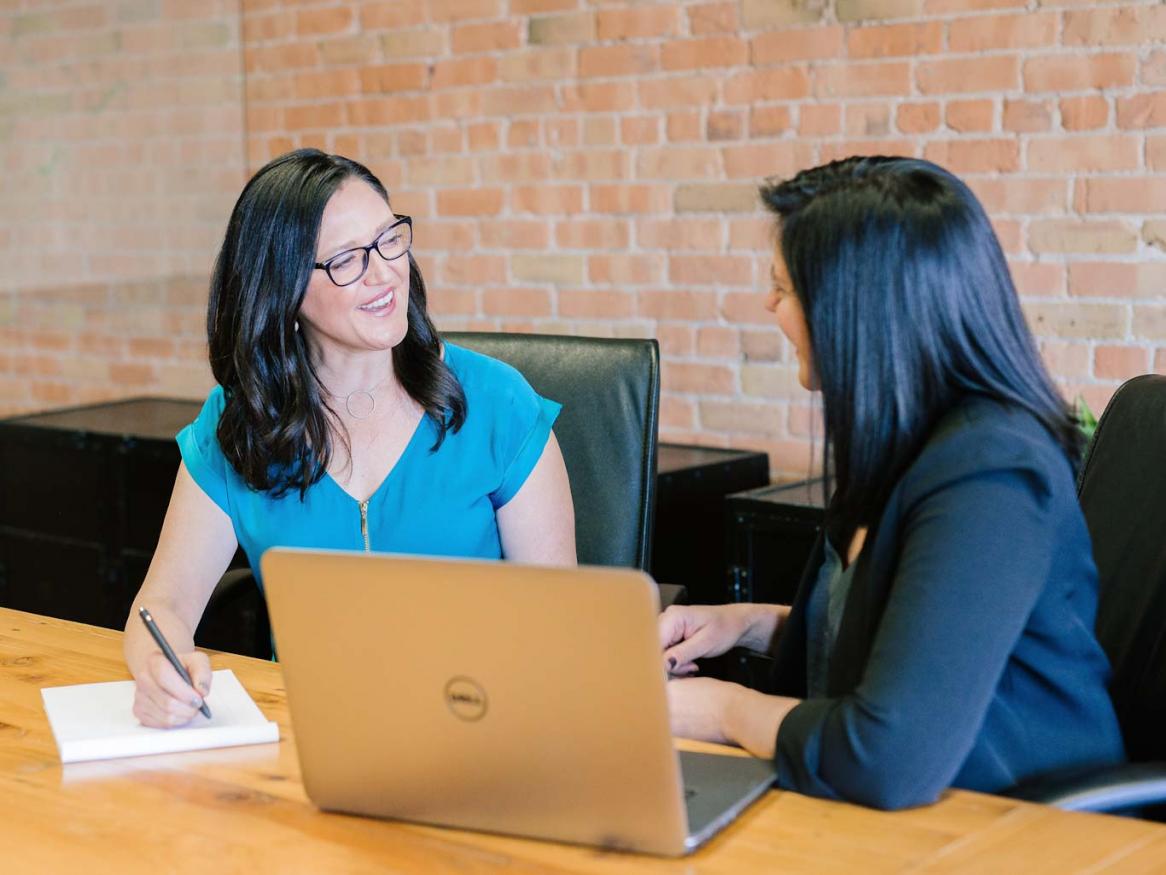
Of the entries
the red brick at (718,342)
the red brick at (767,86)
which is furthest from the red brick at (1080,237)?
the red brick at (718,342)

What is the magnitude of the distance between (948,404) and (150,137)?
9.99 ft

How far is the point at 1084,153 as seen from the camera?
2582 mm

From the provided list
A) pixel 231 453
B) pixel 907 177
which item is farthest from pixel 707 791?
pixel 231 453

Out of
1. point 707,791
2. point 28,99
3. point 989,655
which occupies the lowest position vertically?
point 707,791

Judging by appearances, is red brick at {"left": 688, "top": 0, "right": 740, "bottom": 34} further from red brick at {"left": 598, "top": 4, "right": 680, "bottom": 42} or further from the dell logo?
the dell logo

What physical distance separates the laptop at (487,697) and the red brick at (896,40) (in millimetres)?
1862

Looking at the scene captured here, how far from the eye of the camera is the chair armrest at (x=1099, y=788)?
1264 mm

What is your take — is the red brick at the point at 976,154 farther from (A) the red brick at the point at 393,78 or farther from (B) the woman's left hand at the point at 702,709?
(B) the woman's left hand at the point at 702,709

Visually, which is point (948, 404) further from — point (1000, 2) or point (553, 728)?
point (1000, 2)

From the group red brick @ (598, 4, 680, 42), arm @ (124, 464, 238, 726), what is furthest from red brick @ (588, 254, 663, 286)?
arm @ (124, 464, 238, 726)

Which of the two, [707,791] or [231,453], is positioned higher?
[231,453]

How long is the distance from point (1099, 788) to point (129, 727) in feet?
2.98

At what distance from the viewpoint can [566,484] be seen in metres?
2.03

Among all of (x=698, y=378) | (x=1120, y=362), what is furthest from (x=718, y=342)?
(x=1120, y=362)
